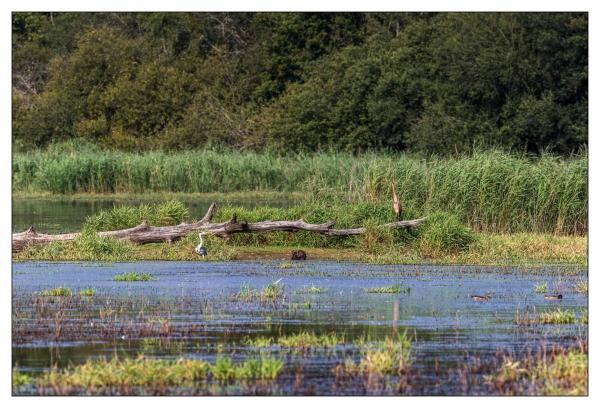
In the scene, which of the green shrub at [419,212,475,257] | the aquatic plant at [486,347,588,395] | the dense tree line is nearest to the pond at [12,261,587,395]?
the aquatic plant at [486,347,588,395]

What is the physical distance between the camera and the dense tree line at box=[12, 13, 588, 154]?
45000 mm

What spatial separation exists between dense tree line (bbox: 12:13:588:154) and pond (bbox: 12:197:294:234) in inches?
376

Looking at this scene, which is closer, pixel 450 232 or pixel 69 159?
→ pixel 450 232

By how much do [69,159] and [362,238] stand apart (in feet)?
69.4

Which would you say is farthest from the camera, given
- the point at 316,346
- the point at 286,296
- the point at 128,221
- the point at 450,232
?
the point at 128,221

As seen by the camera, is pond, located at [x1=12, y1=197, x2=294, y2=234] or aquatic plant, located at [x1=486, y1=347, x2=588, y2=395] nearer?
aquatic plant, located at [x1=486, y1=347, x2=588, y2=395]

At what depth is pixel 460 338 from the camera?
14.1 metres

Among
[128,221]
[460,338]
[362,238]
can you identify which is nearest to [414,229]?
[362,238]

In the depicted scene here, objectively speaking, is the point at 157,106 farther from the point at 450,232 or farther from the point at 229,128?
the point at 450,232

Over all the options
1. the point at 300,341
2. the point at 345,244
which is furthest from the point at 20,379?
the point at 345,244

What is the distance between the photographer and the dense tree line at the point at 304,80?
148ft

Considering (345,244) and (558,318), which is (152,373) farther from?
(345,244)

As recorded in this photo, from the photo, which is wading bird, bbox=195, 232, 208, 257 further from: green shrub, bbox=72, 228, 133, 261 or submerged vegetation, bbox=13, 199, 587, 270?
green shrub, bbox=72, 228, 133, 261

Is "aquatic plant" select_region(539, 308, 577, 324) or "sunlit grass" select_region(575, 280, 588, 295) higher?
"aquatic plant" select_region(539, 308, 577, 324)
